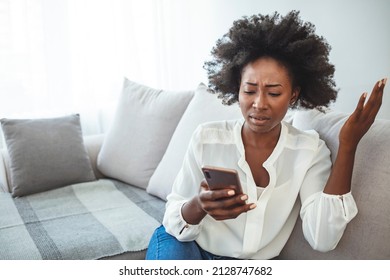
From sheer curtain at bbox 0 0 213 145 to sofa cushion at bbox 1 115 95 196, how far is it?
1.08 feet

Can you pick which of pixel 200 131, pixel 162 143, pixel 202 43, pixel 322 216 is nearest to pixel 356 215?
pixel 322 216

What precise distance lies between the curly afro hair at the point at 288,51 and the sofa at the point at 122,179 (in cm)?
11

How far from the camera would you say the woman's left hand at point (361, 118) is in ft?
2.52

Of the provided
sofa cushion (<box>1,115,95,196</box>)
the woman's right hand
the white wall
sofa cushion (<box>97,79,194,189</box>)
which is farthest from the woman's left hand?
sofa cushion (<box>1,115,95,196</box>)

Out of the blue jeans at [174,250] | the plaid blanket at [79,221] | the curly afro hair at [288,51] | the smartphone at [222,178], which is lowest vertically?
the plaid blanket at [79,221]

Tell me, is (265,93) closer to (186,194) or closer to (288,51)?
(288,51)

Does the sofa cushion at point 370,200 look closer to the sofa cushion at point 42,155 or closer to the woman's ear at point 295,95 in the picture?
the woman's ear at point 295,95

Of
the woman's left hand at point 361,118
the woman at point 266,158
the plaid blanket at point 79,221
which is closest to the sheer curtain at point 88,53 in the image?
the plaid blanket at point 79,221

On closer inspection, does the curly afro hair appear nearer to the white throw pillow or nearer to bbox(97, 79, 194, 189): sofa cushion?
the white throw pillow

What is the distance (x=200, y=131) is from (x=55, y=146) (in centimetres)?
86

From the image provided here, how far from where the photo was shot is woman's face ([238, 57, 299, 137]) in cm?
87

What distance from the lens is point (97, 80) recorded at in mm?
2090

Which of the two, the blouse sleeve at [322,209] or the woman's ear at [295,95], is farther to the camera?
the woman's ear at [295,95]

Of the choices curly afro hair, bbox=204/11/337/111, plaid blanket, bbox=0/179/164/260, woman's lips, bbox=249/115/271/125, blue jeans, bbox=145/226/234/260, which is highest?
curly afro hair, bbox=204/11/337/111
